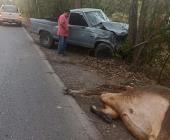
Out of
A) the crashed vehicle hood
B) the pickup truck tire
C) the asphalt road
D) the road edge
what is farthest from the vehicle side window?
the road edge

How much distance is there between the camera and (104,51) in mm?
15758

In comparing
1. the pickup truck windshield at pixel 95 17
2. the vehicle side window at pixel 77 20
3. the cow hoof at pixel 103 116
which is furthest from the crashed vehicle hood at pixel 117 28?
the cow hoof at pixel 103 116

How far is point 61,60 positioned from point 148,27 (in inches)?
137

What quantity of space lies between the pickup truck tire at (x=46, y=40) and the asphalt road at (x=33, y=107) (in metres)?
4.62

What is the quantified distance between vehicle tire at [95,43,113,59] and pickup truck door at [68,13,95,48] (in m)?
0.47

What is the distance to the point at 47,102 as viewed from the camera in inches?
368

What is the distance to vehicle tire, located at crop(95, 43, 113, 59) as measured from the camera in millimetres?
15516

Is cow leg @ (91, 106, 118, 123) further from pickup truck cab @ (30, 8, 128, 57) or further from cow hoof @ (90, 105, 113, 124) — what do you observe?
pickup truck cab @ (30, 8, 128, 57)

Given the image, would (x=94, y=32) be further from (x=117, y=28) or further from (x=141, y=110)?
(x=141, y=110)

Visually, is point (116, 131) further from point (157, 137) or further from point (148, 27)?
point (148, 27)

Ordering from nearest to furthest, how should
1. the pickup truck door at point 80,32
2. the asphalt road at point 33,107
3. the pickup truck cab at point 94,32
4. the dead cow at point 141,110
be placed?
the dead cow at point 141,110, the asphalt road at point 33,107, the pickup truck cab at point 94,32, the pickup truck door at point 80,32

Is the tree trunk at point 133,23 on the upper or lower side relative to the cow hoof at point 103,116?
upper

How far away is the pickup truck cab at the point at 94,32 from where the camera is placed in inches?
609

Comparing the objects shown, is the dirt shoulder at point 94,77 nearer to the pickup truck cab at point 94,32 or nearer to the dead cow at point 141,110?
the dead cow at point 141,110
